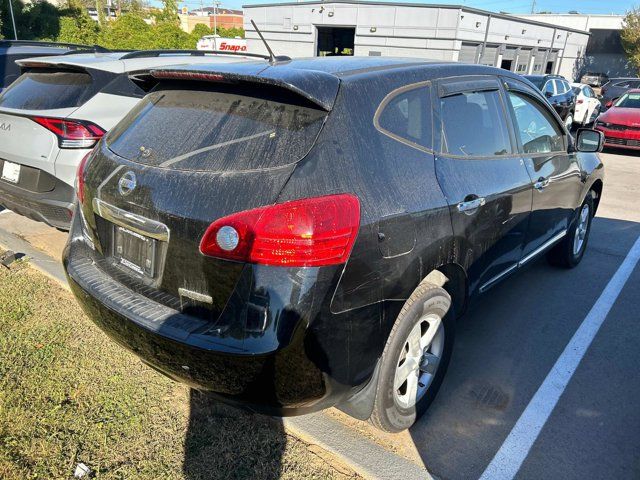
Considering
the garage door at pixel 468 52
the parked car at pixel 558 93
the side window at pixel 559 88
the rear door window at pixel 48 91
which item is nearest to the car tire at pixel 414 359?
the rear door window at pixel 48 91

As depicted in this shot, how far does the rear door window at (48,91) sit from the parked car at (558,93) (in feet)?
43.1

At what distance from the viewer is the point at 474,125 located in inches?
117

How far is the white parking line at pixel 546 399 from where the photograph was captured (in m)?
2.48

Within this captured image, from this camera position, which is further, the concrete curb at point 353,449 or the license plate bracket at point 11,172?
the license plate bracket at point 11,172

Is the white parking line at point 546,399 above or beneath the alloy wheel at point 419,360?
beneath

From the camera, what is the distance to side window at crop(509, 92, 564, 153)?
3525 millimetres

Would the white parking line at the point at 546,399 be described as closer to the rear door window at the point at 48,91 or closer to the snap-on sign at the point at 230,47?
the rear door window at the point at 48,91

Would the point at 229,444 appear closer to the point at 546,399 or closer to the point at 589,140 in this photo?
the point at 546,399

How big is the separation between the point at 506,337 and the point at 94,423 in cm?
280

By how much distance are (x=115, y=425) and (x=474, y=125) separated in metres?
2.64

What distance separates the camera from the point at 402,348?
7.75 ft

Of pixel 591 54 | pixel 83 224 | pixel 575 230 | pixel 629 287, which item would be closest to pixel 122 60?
pixel 83 224

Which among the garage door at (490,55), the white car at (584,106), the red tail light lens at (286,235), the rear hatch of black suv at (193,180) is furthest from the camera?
the garage door at (490,55)

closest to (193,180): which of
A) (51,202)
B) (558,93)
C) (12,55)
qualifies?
(51,202)
